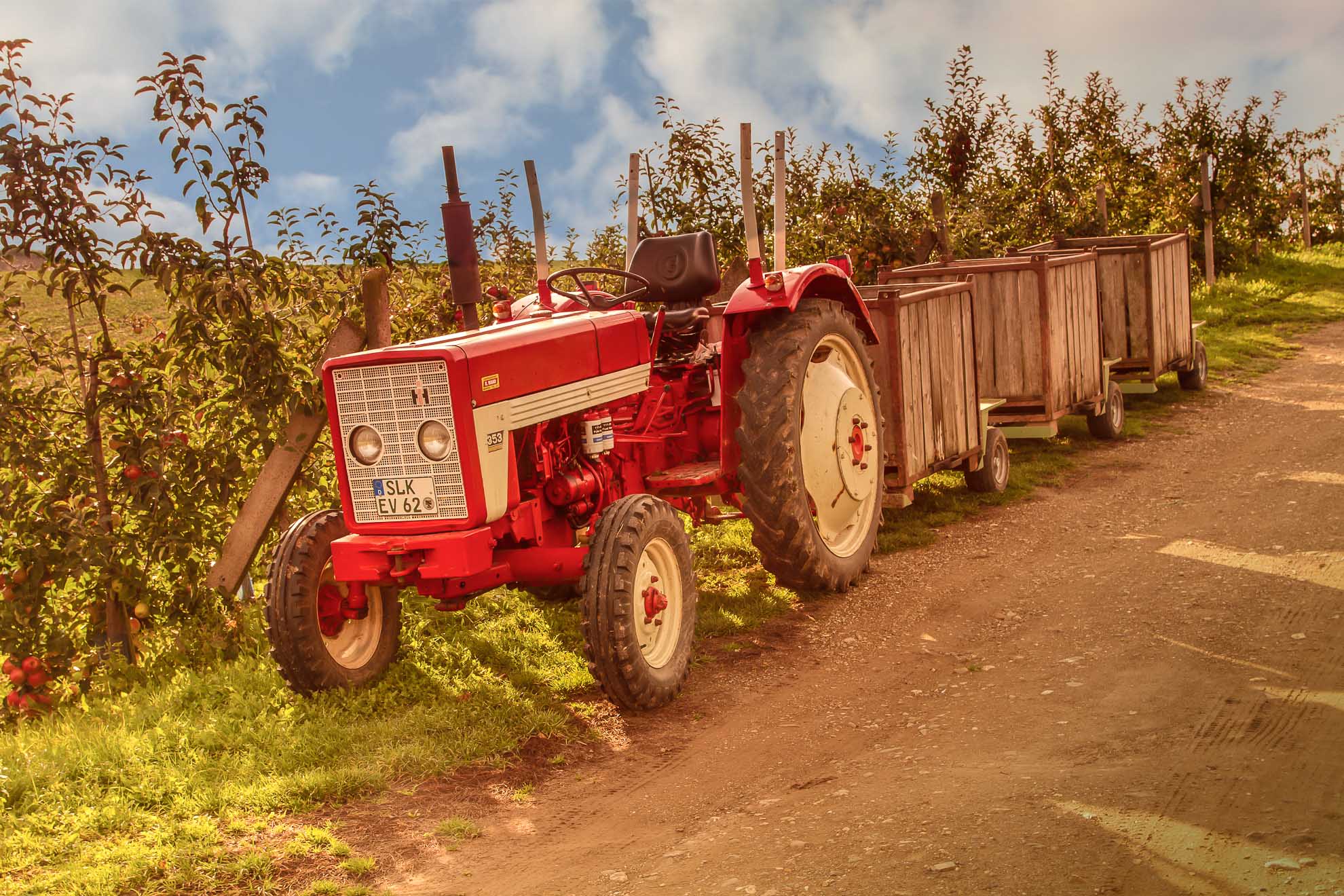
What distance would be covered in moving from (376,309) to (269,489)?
102 centimetres

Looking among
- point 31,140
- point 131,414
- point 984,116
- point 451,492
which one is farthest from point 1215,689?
point 984,116

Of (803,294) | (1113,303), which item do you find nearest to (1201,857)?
(803,294)

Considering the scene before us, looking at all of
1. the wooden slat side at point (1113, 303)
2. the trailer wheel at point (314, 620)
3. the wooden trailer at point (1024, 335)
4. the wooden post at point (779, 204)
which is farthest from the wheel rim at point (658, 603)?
the wooden slat side at point (1113, 303)

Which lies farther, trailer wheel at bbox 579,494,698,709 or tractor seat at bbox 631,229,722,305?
tractor seat at bbox 631,229,722,305

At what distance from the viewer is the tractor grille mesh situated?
4812 mm

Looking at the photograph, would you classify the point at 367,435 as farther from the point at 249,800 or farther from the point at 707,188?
the point at 707,188

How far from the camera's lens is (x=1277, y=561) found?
707 centimetres

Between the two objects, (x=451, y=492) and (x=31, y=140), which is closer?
(x=451, y=492)

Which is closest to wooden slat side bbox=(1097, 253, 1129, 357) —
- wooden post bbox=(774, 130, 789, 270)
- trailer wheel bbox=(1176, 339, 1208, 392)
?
trailer wheel bbox=(1176, 339, 1208, 392)

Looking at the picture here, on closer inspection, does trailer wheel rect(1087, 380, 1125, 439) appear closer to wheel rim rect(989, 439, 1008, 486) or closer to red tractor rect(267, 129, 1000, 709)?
wheel rim rect(989, 439, 1008, 486)

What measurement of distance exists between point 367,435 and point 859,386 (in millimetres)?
3166

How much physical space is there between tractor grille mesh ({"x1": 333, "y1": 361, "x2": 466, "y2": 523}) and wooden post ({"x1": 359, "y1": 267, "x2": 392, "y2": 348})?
1454mm

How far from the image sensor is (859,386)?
7215mm

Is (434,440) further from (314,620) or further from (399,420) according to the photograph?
(314,620)
